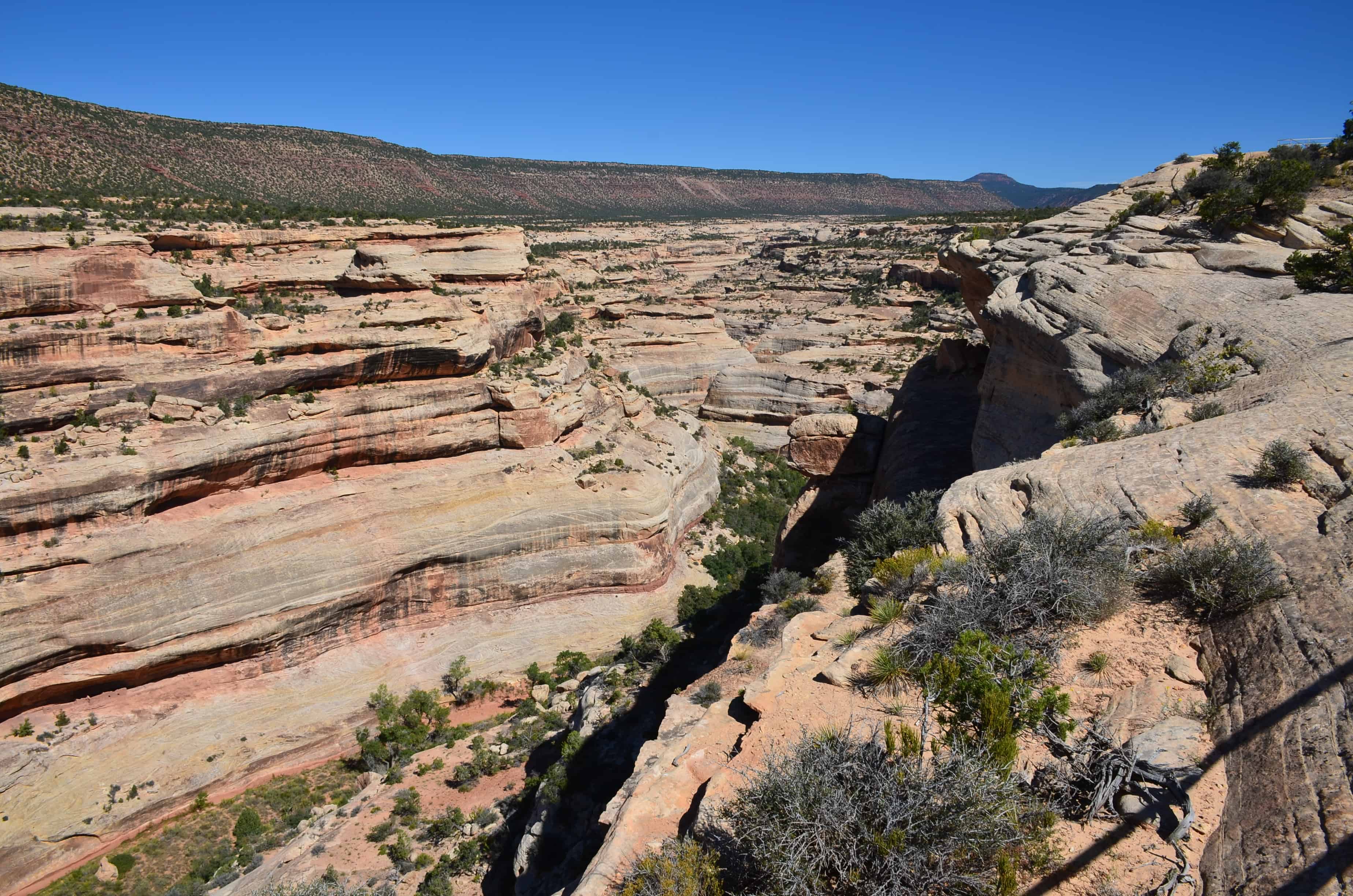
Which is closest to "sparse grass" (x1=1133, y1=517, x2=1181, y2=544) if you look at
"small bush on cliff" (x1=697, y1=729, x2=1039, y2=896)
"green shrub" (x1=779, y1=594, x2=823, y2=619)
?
"small bush on cliff" (x1=697, y1=729, x2=1039, y2=896)

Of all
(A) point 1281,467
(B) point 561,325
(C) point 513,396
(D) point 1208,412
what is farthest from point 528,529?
(B) point 561,325

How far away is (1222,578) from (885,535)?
4.84 metres

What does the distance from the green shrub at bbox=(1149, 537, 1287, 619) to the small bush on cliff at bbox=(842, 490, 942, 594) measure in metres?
3.17

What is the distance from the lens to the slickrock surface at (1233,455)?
5074 millimetres

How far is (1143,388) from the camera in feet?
44.7

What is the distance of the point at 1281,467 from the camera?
28.0ft

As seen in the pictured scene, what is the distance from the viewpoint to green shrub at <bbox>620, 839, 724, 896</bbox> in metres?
5.64

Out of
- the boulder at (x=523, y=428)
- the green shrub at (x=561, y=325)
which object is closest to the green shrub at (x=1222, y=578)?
the boulder at (x=523, y=428)

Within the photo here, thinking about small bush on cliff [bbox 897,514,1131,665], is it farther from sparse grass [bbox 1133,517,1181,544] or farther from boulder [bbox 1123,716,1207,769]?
boulder [bbox 1123,716,1207,769]

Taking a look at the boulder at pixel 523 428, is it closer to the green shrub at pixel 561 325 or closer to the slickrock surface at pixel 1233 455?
the slickrock surface at pixel 1233 455

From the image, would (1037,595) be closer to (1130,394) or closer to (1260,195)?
(1130,394)

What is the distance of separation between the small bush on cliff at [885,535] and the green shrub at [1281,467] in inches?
153

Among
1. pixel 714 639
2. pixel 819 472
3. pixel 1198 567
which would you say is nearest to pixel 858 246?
pixel 819 472

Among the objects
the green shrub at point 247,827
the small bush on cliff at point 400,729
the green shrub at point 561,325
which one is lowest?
the green shrub at point 247,827
